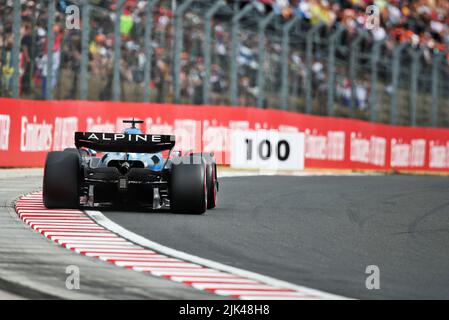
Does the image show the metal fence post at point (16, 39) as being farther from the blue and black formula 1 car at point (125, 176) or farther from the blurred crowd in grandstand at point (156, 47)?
the blue and black formula 1 car at point (125, 176)

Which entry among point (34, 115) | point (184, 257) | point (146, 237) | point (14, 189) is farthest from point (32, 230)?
point (34, 115)

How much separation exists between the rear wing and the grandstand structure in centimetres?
715

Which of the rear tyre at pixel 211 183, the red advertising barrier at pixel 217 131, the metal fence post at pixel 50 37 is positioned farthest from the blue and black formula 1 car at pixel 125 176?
the metal fence post at pixel 50 37

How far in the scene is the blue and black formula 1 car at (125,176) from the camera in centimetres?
1211

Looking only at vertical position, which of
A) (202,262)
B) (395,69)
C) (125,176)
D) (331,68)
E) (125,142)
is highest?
(395,69)

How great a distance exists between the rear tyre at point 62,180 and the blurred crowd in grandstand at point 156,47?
7.44 metres

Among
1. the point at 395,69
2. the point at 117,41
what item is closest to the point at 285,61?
the point at 395,69

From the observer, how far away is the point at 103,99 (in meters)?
22.2

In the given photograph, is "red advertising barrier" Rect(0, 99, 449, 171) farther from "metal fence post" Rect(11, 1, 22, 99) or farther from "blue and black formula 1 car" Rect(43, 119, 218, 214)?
"blue and black formula 1 car" Rect(43, 119, 218, 214)

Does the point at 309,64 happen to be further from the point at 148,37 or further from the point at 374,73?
the point at 148,37

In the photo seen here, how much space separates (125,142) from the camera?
1229 cm

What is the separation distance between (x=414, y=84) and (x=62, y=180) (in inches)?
801

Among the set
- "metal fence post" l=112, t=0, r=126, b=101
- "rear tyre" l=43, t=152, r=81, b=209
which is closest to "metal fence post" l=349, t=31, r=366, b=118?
"metal fence post" l=112, t=0, r=126, b=101

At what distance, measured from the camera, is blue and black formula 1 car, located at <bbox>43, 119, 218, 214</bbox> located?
12.1 m
